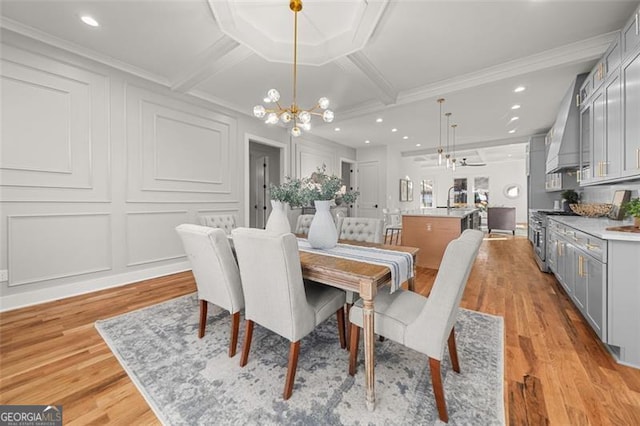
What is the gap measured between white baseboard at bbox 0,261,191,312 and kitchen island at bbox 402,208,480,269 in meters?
3.86

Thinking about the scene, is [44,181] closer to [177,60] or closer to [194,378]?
[177,60]

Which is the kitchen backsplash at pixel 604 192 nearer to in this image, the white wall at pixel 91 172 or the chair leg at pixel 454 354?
the chair leg at pixel 454 354

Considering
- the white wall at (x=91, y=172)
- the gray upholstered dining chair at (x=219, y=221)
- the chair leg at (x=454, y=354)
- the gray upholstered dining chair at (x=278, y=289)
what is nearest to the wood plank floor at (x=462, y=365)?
the chair leg at (x=454, y=354)

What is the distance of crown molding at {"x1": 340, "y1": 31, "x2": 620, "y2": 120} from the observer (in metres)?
2.68

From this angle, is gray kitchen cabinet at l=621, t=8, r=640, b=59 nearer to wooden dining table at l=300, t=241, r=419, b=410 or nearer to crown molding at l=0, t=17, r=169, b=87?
wooden dining table at l=300, t=241, r=419, b=410

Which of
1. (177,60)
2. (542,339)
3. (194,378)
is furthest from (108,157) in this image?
(542,339)

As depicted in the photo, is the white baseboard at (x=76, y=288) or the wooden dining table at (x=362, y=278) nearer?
the wooden dining table at (x=362, y=278)

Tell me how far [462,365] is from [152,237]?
388 cm

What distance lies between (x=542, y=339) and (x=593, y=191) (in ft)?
10.8

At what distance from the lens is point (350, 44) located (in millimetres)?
2711

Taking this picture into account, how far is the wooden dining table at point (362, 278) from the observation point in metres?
1.34

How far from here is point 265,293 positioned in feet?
4.87

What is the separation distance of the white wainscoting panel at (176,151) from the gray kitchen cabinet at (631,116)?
4774 millimetres

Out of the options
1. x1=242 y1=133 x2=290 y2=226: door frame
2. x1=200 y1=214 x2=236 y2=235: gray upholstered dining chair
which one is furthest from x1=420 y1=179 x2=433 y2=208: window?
x1=200 y1=214 x2=236 y2=235: gray upholstered dining chair
